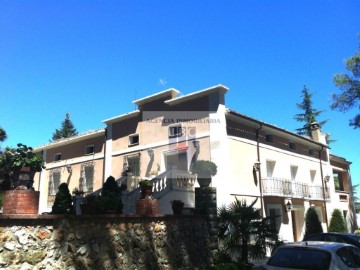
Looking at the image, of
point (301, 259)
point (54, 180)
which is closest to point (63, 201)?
point (301, 259)

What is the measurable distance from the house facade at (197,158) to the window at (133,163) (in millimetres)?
60

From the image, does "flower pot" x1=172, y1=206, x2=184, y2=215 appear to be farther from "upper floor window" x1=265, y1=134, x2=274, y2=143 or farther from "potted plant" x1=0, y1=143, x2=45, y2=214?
"upper floor window" x1=265, y1=134, x2=274, y2=143

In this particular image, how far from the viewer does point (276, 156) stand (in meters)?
21.7

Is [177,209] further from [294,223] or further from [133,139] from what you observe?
[294,223]

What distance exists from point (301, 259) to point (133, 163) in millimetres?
15732

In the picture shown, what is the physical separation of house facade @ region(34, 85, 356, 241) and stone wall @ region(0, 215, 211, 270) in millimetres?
5660

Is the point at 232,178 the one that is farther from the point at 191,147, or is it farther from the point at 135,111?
the point at 135,111

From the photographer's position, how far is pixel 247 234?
11.0m

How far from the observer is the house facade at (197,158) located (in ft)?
57.6

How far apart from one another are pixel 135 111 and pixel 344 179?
20.7 m

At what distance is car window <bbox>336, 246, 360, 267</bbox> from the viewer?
6.76 m

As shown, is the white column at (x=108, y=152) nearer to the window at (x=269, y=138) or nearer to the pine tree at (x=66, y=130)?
the window at (x=269, y=138)

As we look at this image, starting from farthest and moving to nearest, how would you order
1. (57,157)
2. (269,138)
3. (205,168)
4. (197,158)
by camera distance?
(57,157) < (269,138) < (197,158) < (205,168)

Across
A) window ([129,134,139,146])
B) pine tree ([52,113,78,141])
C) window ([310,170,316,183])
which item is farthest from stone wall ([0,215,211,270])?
pine tree ([52,113,78,141])
